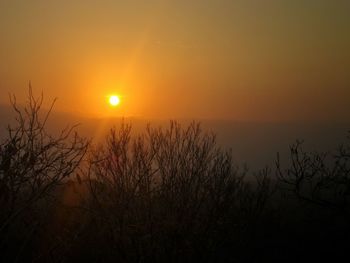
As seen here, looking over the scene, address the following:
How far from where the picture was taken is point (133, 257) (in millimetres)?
17984

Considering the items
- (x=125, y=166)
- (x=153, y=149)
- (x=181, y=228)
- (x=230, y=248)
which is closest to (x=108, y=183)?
(x=125, y=166)

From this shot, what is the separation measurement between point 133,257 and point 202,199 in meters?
3.64

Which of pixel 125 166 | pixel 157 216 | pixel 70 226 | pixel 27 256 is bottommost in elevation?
pixel 27 256

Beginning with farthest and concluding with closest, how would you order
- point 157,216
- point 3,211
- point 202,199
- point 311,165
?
point 202,199, point 157,216, point 311,165, point 3,211

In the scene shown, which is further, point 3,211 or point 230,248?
point 230,248

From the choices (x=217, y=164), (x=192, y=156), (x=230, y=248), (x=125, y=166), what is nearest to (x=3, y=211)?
(x=125, y=166)

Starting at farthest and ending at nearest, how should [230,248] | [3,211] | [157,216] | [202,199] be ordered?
[230,248] < [202,199] < [157,216] < [3,211]

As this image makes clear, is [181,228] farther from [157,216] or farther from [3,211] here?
[3,211]

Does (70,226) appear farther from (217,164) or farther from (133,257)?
(217,164)

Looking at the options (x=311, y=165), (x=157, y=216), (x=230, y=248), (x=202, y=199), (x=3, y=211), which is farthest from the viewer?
(x=230, y=248)

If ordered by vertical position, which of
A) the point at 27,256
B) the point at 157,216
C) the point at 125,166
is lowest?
the point at 27,256

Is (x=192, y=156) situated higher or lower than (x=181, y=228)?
higher

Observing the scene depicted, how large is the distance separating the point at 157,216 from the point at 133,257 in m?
2.01

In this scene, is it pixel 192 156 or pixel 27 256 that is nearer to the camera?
pixel 192 156
